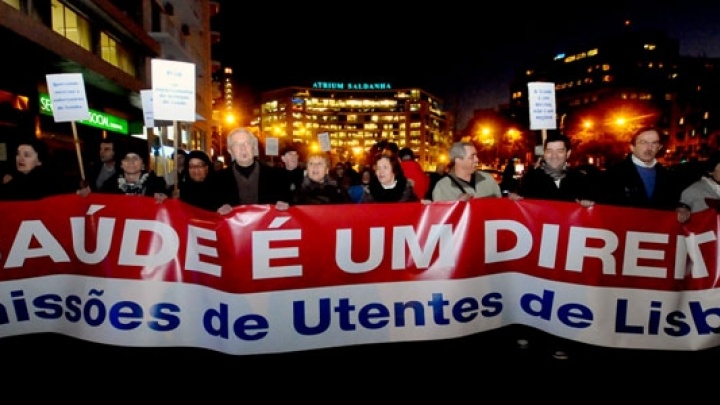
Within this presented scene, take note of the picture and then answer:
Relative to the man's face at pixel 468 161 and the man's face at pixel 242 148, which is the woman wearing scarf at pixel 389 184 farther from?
Answer: the man's face at pixel 242 148

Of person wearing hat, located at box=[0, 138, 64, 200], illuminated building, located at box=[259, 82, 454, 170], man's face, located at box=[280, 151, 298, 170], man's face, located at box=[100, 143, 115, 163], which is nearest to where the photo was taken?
person wearing hat, located at box=[0, 138, 64, 200]

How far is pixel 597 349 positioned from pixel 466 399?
5.19 ft

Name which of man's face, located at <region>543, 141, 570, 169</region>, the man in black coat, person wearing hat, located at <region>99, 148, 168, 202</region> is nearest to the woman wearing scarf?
the man in black coat

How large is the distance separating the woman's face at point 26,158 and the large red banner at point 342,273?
1.06m

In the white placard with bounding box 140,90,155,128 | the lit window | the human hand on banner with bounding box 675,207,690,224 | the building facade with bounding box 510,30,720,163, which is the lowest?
the human hand on banner with bounding box 675,207,690,224

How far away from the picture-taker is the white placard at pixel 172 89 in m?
5.29

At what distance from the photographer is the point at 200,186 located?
5.04m

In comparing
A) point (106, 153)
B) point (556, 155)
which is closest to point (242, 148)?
point (556, 155)

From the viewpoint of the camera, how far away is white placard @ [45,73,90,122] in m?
5.40

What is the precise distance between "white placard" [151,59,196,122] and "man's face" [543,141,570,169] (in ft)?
11.9

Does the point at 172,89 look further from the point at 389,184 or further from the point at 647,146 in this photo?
the point at 647,146

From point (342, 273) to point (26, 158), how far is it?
3162mm

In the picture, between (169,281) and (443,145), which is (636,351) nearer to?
(169,281)

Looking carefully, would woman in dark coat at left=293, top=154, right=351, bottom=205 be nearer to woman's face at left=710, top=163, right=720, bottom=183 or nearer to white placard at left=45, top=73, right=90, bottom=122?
white placard at left=45, top=73, right=90, bottom=122
